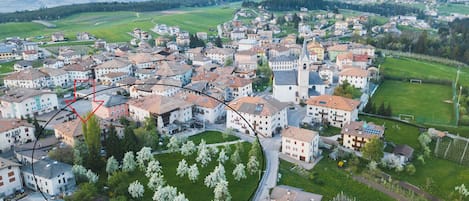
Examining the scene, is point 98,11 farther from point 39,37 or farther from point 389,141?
point 389,141

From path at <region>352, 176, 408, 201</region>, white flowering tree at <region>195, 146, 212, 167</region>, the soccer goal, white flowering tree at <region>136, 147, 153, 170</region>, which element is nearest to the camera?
path at <region>352, 176, 408, 201</region>

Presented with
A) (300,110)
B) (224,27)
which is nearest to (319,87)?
(300,110)

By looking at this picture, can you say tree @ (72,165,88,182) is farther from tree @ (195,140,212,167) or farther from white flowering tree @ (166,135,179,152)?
tree @ (195,140,212,167)

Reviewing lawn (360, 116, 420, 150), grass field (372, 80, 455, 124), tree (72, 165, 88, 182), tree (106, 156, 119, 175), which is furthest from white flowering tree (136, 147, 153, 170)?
grass field (372, 80, 455, 124)

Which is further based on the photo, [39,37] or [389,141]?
[39,37]

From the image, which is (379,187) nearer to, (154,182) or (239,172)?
(239,172)

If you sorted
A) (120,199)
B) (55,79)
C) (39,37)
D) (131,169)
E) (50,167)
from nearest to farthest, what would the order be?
(120,199)
(50,167)
(131,169)
(55,79)
(39,37)

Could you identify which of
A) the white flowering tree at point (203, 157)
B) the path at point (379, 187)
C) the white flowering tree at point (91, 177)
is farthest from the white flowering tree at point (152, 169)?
the path at point (379, 187)
